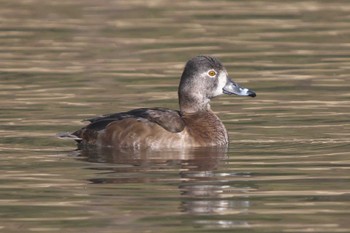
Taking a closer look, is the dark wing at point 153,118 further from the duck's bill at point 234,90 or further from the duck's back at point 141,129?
the duck's bill at point 234,90

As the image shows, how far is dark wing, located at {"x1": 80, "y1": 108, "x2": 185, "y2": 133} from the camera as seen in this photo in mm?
12859

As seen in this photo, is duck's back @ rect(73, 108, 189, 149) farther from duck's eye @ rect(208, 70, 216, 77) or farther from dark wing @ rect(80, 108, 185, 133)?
duck's eye @ rect(208, 70, 216, 77)

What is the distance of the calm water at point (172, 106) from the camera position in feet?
32.1

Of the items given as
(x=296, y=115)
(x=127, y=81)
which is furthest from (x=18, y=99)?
(x=296, y=115)

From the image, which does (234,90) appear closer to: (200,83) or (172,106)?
(200,83)

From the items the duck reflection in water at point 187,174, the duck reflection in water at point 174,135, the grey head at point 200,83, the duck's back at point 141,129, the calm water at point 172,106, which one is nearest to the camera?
the calm water at point 172,106

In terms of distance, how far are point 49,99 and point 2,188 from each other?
472 centimetres

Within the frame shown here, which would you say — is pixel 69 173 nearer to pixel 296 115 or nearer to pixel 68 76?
pixel 296 115

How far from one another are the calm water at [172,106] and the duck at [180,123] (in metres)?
0.20

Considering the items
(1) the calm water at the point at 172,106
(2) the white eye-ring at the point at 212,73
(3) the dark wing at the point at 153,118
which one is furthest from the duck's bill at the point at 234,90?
(3) the dark wing at the point at 153,118

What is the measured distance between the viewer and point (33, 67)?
18031mm

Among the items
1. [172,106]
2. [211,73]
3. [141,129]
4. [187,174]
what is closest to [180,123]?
[141,129]

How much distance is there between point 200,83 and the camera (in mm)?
13539

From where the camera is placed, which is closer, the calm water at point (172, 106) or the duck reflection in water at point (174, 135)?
the calm water at point (172, 106)
